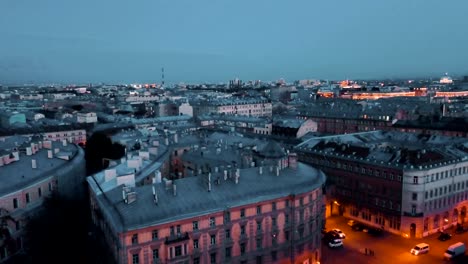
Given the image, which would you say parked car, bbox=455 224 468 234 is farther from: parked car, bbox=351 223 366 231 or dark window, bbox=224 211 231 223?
dark window, bbox=224 211 231 223

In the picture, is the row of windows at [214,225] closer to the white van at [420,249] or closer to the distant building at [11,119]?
the white van at [420,249]

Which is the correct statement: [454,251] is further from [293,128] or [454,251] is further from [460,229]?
[293,128]

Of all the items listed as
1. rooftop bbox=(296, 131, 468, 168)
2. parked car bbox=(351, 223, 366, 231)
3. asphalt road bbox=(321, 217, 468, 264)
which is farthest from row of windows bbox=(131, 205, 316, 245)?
rooftop bbox=(296, 131, 468, 168)

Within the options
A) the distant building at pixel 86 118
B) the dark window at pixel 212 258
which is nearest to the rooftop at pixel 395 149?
the dark window at pixel 212 258

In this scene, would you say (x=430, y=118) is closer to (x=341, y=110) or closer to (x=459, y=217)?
(x=341, y=110)

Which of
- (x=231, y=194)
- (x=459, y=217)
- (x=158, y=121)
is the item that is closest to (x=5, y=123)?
(x=158, y=121)

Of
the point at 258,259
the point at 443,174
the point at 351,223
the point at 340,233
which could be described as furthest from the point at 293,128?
the point at 258,259
